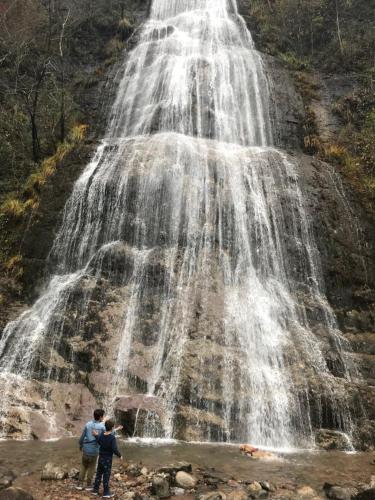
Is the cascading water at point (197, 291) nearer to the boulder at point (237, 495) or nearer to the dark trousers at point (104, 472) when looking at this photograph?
the boulder at point (237, 495)

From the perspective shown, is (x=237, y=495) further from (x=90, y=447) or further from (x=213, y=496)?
(x=90, y=447)

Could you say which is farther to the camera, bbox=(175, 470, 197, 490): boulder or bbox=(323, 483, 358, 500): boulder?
bbox=(175, 470, 197, 490): boulder

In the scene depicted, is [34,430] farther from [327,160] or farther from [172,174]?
[327,160]

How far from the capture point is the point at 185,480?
7.84m

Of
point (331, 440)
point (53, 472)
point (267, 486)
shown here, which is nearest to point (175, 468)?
point (267, 486)

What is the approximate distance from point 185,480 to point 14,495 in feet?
9.35

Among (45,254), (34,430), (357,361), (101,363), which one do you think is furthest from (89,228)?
(357,361)

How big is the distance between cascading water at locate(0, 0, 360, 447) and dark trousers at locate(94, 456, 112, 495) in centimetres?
416

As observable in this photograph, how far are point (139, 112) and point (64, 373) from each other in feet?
54.7

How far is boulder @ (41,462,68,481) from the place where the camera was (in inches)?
302

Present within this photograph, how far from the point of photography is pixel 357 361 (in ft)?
45.0

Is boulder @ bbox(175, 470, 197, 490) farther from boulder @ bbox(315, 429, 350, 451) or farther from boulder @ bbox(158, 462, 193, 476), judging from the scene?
boulder @ bbox(315, 429, 350, 451)

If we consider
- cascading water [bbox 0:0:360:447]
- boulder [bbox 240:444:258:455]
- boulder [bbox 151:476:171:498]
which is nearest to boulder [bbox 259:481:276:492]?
boulder [bbox 151:476:171:498]

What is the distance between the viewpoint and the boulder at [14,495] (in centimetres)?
634
